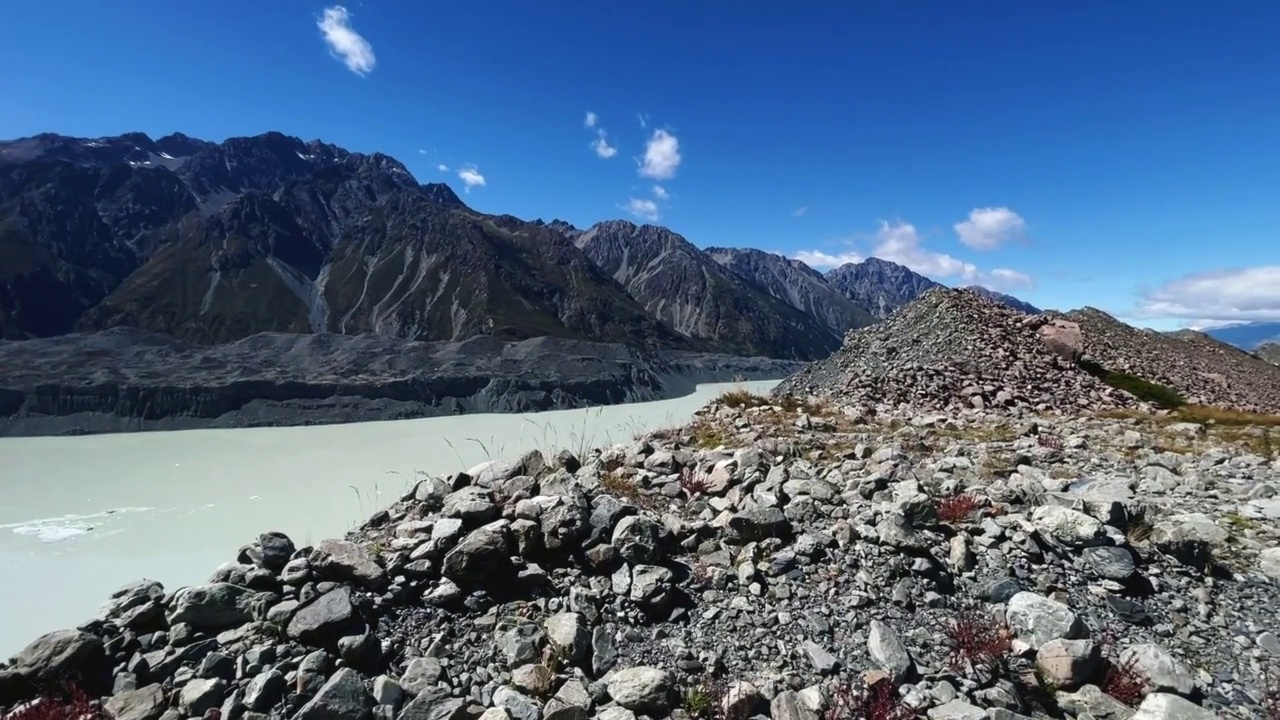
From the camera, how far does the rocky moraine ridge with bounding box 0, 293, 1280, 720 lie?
3.10m

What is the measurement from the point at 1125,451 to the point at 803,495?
21.5 feet

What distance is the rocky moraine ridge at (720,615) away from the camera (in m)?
3.10

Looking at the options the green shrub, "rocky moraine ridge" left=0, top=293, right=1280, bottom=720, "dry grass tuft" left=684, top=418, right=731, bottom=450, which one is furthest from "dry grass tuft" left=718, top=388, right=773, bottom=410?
the green shrub

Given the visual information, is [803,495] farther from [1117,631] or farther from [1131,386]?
[1131,386]

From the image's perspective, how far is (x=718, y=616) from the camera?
12.3 feet

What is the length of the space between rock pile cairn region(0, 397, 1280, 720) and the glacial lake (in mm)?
1243

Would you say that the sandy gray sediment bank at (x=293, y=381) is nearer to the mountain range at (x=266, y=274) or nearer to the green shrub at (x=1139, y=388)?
the green shrub at (x=1139, y=388)

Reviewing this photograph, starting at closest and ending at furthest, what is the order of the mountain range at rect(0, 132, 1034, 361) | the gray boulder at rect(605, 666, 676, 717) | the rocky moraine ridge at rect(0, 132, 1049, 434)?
the gray boulder at rect(605, 666, 676, 717)
the rocky moraine ridge at rect(0, 132, 1049, 434)
the mountain range at rect(0, 132, 1034, 361)

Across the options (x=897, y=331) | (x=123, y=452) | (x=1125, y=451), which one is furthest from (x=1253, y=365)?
(x=123, y=452)

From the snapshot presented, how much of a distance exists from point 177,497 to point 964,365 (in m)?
27.5

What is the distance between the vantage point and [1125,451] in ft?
27.8

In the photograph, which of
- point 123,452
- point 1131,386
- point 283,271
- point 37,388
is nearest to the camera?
point 1131,386

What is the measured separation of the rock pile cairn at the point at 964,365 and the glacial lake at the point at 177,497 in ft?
17.8

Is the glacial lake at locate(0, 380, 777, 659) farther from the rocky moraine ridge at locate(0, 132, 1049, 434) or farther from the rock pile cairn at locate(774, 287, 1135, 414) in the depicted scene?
the rocky moraine ridge at locate(0, 132, 1049, 434)
